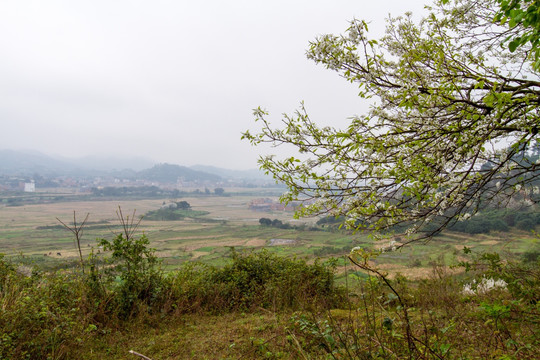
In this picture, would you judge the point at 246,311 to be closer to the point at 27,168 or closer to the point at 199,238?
the point at 199,238

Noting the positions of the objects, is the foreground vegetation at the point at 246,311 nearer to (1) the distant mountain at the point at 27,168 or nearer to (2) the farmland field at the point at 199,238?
(2) the farmland field at the point at 199,238

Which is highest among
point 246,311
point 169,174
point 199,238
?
point 169,174

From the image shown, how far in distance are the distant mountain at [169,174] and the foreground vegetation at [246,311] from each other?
12772 centimetres

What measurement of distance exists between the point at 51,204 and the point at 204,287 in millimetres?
77672

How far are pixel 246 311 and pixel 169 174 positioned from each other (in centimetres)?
13746

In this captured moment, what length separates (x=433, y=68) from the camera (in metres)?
3.58

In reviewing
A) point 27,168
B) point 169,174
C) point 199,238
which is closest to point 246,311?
point 199,238

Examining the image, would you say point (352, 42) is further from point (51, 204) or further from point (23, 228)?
point (51, 204)

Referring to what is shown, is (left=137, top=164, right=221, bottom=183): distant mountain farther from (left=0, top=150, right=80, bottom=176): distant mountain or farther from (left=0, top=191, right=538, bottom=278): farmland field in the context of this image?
(left=0, top=191, right=538, bottom=278): farmland field

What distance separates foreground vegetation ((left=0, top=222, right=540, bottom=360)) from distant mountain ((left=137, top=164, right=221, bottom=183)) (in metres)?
128

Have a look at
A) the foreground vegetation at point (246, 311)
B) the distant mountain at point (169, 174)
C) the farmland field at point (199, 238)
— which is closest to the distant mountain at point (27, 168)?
the distant mountain at point (169, 174)

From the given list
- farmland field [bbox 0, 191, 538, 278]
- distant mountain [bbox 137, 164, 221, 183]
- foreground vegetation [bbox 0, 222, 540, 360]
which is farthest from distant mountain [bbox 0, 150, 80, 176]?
foreground vegetation [bbox 0, 222, 540, 360]

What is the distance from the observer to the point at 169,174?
136m

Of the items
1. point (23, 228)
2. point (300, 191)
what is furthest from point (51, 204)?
point (300, 191)
